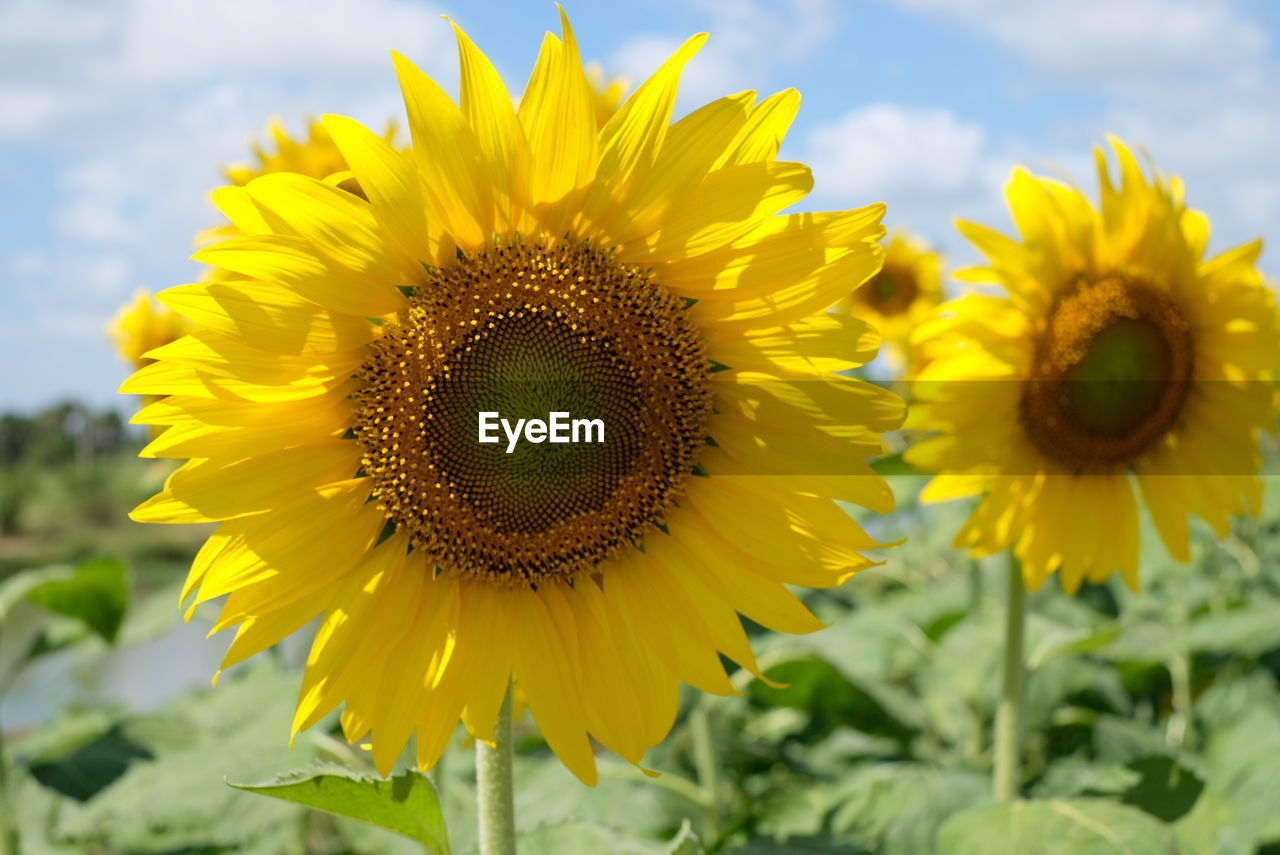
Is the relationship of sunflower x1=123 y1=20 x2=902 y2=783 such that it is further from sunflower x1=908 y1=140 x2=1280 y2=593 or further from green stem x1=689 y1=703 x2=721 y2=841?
green stem x1=689 y1=703 x2=721 y2=841

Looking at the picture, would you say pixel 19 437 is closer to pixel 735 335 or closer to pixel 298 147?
pixel 298 147

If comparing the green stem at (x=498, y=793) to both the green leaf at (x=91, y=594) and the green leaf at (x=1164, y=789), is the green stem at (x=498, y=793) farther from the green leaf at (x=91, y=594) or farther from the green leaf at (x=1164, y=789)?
the green leaf at (x=1164, y=789)

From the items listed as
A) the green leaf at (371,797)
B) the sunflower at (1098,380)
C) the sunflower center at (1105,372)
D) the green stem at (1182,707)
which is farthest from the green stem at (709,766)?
the green stem at (1182,707)

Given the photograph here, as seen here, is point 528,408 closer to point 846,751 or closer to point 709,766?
point 709,766

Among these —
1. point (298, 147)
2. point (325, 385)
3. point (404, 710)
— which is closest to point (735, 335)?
point (325, 385)

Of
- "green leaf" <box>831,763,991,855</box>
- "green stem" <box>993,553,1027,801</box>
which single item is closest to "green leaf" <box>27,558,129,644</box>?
"green leaf" <box>831,763,991,855</box>

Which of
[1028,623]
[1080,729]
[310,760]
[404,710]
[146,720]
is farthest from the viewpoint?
[1080,729]

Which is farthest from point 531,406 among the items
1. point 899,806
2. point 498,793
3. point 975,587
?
point 975,587
